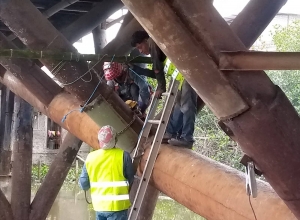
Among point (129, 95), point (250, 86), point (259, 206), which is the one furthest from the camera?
point (129, 95)

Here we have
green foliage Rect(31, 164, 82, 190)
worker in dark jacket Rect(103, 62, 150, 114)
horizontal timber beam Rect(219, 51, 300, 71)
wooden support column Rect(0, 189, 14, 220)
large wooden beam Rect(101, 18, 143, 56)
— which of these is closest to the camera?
horizontal timber beam Rect(219, 51, 300, 71)

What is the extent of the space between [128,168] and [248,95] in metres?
1.88

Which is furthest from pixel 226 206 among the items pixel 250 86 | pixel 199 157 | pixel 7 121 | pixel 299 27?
pixel 299 27

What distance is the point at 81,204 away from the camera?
39.6 feet

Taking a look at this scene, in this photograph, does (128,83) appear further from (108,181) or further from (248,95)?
(248,95)

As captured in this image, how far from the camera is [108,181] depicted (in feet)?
11.4

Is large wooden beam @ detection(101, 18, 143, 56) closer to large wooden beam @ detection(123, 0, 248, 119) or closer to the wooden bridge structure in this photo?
the wooden bridge structure

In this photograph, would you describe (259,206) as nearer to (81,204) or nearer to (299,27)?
(299,27)

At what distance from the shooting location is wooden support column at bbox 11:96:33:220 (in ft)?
17.8

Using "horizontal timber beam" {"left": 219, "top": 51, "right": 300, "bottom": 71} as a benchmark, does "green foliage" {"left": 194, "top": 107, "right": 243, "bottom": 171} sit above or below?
above

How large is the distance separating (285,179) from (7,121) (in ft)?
26.2

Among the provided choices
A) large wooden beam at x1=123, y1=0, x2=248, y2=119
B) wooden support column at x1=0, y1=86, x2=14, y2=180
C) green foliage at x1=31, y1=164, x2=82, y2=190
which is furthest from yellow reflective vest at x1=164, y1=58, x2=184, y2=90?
green foliage at x1=31, y1=164, x2=82, y2=190

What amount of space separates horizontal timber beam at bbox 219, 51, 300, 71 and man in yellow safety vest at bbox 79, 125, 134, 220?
6.17ft

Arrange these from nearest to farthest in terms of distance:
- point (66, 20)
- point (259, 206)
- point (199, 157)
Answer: point (259, 206)
point (199, 157)
point (66, 20)
